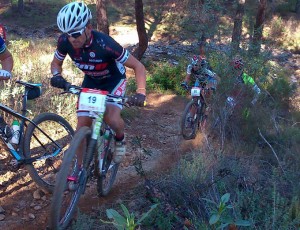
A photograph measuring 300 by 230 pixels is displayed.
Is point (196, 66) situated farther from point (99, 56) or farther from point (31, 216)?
point (31, 216)

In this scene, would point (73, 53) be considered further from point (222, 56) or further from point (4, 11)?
point (4, 11)

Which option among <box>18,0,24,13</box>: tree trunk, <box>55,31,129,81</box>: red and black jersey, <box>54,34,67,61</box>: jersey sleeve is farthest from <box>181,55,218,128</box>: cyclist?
<box>18,0,24,13</box>: tree trunk

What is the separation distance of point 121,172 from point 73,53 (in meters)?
1.86

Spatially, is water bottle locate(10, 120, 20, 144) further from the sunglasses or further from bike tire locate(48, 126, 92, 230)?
the sunglasses

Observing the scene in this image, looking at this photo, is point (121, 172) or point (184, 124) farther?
point (184, 124)

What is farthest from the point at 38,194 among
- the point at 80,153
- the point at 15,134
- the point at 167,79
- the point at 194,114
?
the point at 167,79

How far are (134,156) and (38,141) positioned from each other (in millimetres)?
1692

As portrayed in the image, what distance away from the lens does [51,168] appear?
4500mm

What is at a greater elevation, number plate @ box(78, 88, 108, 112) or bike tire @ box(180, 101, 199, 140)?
number plate @ box(78, 88, 108, 112)

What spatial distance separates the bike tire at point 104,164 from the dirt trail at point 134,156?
11 centimetres

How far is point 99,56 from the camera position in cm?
371

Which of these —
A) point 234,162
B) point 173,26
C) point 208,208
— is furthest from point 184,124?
point 173,26

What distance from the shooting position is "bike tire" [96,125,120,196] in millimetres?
3723

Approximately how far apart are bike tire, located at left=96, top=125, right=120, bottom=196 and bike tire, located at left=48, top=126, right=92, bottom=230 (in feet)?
1.14
